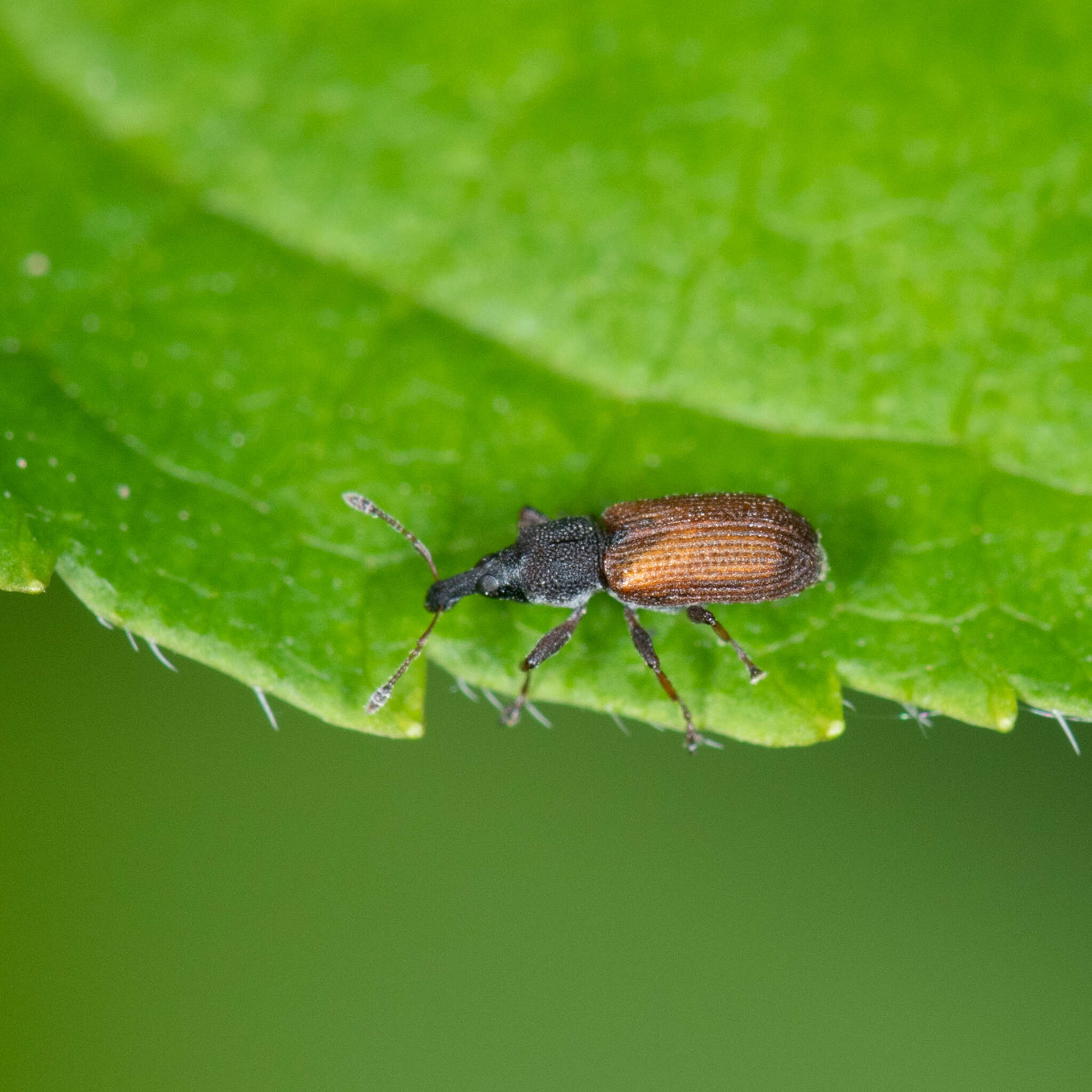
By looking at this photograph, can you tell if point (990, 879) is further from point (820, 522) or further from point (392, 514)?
point (392, 514)

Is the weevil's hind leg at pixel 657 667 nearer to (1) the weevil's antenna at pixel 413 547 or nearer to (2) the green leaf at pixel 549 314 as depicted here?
(2) the green leaf at pixel 549 314

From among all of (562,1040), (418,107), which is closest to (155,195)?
(418,107)

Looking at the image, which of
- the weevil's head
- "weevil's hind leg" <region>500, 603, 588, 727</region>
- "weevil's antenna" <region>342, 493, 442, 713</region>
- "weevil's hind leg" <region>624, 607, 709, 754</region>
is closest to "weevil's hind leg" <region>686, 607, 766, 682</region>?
"weevil's hind leg" <region>624, 607, 709, 754</region>

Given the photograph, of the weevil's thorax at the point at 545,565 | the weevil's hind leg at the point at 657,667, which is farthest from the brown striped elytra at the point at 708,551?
the weevil's hind leg at the point at 657,667

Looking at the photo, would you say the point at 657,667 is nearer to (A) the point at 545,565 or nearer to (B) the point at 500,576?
(A) the point at 545,565

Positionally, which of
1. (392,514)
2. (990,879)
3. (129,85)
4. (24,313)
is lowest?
(990,879)

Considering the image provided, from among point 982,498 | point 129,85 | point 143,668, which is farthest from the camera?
point 143,668

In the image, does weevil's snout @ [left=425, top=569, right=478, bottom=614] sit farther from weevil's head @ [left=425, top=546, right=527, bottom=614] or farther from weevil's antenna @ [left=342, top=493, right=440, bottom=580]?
weevil's antenna @ [left=342, top=493, right=440, bottom=580]

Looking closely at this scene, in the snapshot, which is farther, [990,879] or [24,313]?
[990,879]
